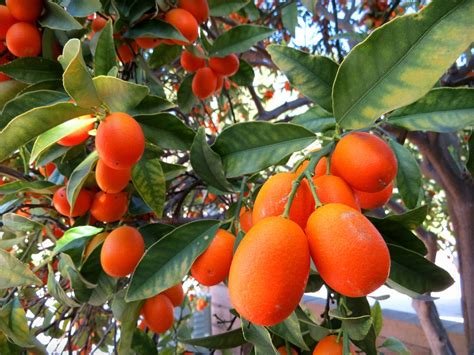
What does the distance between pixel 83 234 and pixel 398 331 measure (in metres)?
2.19

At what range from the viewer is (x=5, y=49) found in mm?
941

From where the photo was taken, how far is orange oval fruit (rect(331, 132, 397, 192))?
0.48 m

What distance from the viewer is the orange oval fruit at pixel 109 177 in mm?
693

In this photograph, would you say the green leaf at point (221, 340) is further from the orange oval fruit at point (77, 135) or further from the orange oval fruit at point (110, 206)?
the orange oval fruit at point (77, 135)

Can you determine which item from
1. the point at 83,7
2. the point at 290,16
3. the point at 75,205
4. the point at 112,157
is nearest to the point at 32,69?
the point at 83,7

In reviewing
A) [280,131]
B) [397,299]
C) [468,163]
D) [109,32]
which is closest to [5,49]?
[109,32]

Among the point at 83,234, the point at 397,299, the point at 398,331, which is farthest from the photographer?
the point at 397,299

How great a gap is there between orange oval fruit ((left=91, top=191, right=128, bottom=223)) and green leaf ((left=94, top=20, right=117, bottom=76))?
271mm

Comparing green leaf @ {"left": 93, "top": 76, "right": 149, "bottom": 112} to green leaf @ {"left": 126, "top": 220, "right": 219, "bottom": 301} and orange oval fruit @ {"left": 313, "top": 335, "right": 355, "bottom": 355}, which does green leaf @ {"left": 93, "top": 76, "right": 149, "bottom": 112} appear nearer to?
green leaf @ {"left": 126, "top": 220, "right": 219, "bottom": 301}

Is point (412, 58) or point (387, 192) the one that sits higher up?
point (412, 58)

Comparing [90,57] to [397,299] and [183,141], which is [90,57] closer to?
[183,141]

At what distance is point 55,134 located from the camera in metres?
0.58

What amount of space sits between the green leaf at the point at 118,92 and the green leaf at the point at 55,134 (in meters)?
0.04

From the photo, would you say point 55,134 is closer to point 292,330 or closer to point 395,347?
Result: point 292,330
